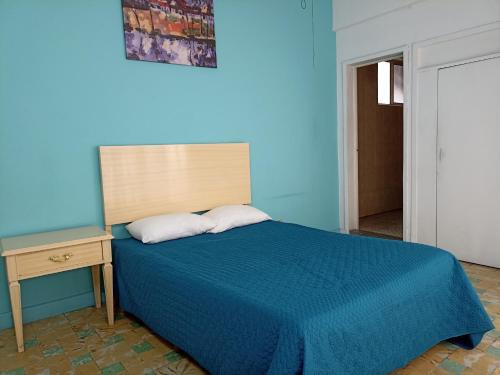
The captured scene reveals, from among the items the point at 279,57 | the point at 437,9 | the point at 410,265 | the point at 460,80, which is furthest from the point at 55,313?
the point at 437,9

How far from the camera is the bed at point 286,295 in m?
1.45

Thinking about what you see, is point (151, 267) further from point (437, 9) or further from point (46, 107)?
point (437, 9)

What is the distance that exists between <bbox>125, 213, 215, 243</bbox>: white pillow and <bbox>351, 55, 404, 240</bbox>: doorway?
283 centimetres

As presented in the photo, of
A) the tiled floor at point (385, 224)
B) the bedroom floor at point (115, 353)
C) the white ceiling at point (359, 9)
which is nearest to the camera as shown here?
the bedroom floor at point (115, 353)

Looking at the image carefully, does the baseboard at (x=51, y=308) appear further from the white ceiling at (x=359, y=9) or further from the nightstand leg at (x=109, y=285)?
the white ceiling at (x=359, y=9)

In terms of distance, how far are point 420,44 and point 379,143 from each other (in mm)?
2318

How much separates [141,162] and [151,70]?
70cm

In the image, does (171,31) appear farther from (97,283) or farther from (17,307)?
(17,307)

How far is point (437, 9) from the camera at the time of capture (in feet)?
10.9

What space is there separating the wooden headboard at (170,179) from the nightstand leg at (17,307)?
752 millimetres

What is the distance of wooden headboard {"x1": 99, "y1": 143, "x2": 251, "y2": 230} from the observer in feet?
9.01

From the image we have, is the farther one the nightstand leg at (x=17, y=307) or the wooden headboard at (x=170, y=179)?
the wooden headboard at (x=170, y=179)

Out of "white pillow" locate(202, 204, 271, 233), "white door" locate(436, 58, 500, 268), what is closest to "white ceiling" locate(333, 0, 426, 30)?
"white door" locate(436, 58, 500, 268)

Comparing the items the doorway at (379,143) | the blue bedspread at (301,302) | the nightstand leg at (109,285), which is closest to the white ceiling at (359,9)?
the doorway at (379,143)
